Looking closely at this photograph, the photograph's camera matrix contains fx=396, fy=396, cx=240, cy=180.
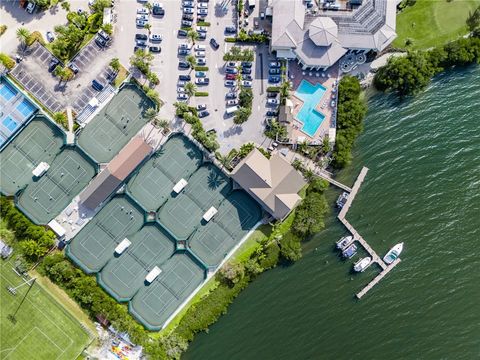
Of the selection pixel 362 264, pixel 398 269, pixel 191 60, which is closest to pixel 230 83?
pixel 191 60

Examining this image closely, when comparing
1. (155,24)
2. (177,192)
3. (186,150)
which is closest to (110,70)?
(155,24)

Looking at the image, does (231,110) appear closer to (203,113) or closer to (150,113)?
(203,113)

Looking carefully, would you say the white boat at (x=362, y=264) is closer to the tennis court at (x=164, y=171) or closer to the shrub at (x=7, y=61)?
the tennis court at (x=164, y=171)

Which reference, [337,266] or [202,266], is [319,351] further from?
[202,266]

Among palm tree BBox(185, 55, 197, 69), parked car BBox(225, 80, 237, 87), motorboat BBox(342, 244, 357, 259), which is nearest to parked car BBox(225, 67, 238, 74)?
parked car BBox(225, 80, 237, 87)

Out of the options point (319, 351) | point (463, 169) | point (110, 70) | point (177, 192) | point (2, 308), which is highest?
point (110, 70)

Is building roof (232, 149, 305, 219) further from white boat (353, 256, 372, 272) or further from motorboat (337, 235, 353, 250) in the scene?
white boat (353, 256, 372, 272)
